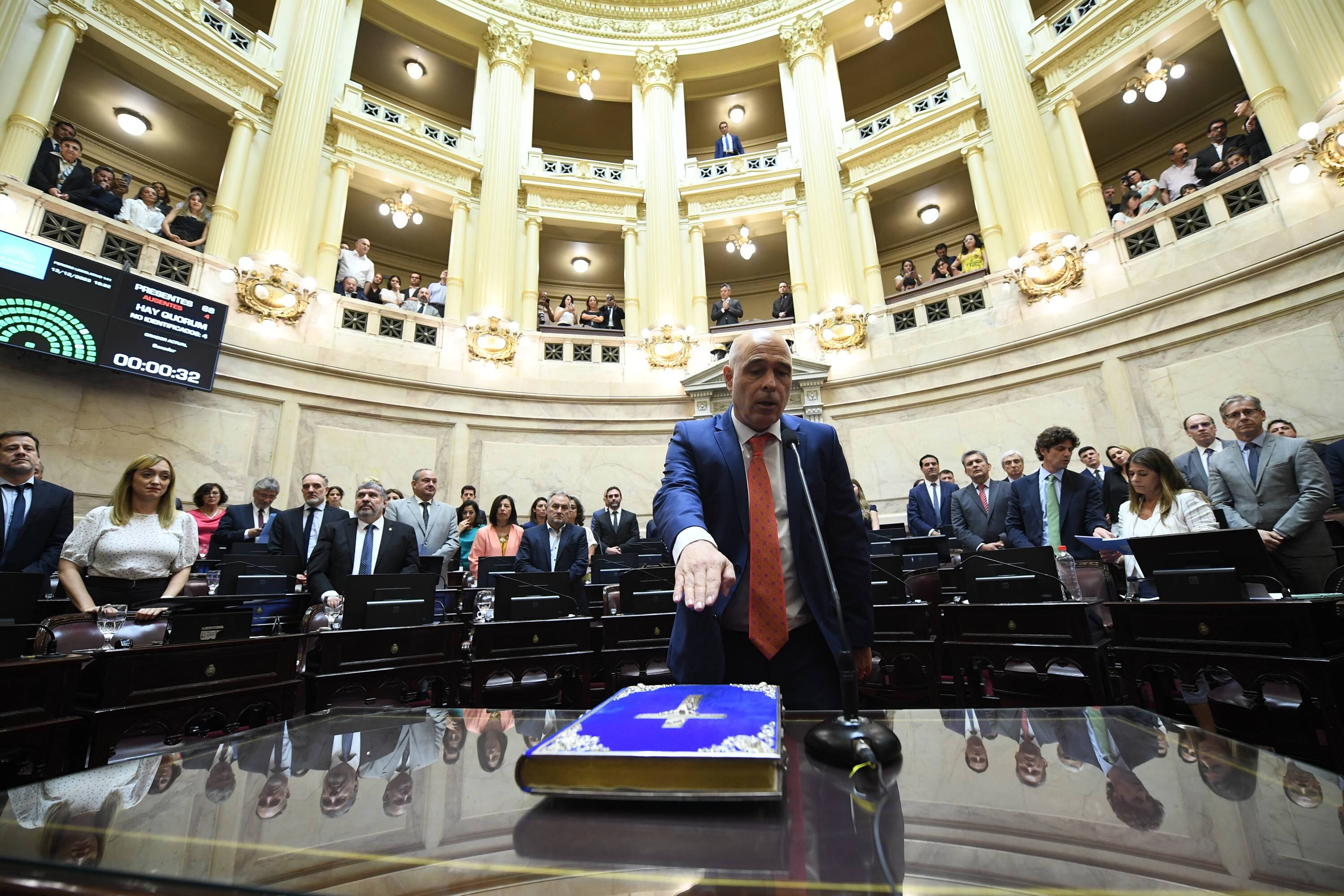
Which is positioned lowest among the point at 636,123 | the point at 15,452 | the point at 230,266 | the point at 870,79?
the point at 15,452

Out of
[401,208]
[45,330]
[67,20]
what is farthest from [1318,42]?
[67,20]

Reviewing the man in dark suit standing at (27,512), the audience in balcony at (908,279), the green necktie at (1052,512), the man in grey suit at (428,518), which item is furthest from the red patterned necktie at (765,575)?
the audience in balcony at (908,279)

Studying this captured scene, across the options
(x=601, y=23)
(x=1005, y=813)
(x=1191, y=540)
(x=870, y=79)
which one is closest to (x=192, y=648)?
(x=1005, y=813)

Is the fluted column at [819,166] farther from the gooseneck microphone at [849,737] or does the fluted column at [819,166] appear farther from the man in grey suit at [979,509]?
the gooseneck microphone at [849,737]

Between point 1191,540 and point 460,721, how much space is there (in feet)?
9.86

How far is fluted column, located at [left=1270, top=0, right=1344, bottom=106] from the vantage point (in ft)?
21.8

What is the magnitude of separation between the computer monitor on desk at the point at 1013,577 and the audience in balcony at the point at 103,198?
33.4 ft

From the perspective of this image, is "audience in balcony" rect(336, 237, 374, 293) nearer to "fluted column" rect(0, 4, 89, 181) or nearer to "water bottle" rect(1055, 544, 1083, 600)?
"fluted column" rect(0, 4, 89, 181)

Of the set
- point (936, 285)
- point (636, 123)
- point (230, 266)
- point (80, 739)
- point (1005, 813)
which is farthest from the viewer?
point (636, 123)

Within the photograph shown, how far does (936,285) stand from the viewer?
9570 mm

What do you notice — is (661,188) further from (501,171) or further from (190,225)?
(190,225)

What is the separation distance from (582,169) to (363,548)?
32.5ft

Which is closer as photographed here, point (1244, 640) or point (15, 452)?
point (1244, 640)

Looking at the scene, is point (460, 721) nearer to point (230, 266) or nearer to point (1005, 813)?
point (1005, 813)
